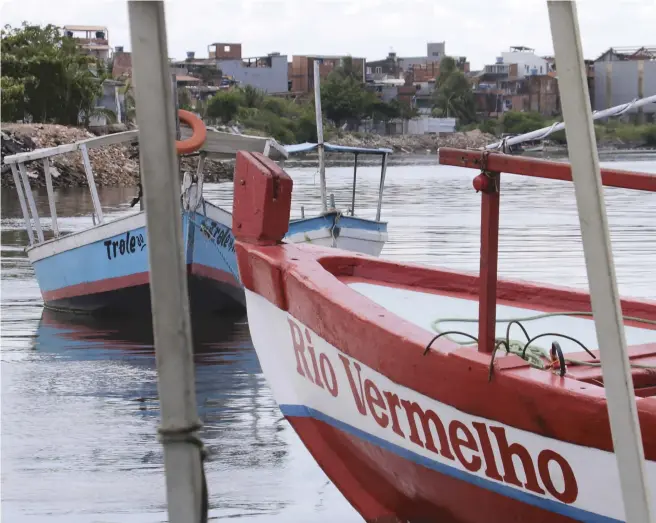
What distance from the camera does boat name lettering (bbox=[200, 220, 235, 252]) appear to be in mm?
A: 13344

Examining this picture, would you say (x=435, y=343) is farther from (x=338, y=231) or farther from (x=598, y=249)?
(x=338, y=231)

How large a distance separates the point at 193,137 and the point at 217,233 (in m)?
1.60

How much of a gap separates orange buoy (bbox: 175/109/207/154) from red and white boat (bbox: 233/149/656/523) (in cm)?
549

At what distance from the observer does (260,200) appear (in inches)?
228

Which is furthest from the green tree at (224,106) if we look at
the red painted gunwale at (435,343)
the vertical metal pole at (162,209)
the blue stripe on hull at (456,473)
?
the vertical metal pole at (162,209)

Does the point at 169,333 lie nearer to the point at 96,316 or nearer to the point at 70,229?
the point at 96,316

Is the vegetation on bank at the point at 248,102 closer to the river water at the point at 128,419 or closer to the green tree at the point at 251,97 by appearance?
Result: the green tree at the point at 251,97

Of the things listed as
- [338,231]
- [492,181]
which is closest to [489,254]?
[492,181]

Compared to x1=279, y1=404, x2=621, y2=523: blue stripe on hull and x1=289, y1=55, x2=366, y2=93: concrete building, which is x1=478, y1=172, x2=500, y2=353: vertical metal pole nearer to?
x1=279, y1=404, x2=621, y2=523: blue stripe on hull

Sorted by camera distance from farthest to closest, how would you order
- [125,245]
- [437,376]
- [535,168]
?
[125,245]
[437,376]
[535,168]

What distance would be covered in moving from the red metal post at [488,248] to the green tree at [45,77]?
5326cm

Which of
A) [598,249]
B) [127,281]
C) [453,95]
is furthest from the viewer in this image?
[453,95]

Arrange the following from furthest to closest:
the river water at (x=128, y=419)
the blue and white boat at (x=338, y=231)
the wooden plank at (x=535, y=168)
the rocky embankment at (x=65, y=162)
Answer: the rocky embankment at (x=65, y=162) → the blue and white boat at (x=338, y=231) → the river water at (x=128, y=419) → the wooden plank at (x=535, y=168)

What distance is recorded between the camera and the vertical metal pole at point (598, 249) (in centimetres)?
270
